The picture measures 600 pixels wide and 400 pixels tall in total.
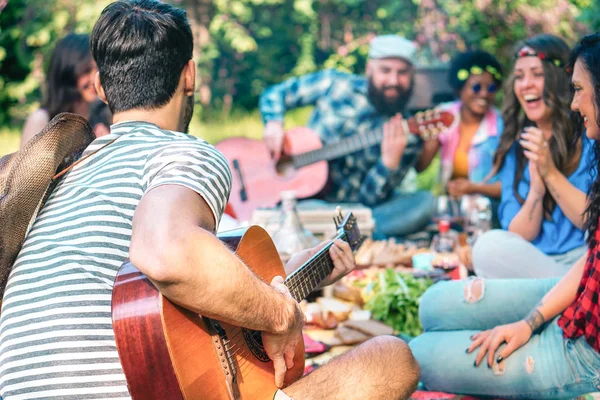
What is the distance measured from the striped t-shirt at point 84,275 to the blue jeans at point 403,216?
4.46 m

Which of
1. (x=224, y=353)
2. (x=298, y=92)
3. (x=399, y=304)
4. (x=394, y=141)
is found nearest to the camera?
(x=224, y=353)

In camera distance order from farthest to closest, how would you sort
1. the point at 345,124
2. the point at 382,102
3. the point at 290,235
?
1. the point at 382,102
2. the point at 345,124
3. the point at 290,235

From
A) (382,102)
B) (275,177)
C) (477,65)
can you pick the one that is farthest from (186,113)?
(382,102)

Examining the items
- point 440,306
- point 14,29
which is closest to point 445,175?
point 440,306

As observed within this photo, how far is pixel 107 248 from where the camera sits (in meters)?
1.83

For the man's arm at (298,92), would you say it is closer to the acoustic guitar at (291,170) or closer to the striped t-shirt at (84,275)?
the acoustic guitar at (291,170)

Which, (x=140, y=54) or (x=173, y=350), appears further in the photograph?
(x=140, y=54)

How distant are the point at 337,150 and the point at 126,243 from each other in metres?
4.51

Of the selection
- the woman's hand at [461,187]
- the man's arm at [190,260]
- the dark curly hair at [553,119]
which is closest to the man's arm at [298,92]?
the woman's hand at [461,187]

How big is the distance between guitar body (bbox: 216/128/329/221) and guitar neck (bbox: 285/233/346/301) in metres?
3.44

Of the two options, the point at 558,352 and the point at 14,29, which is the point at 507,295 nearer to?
the point at 558,352

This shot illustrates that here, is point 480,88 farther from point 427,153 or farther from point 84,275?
point 84,275

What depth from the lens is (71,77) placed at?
4809 millimetres

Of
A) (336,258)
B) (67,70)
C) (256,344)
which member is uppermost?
(67,70)
